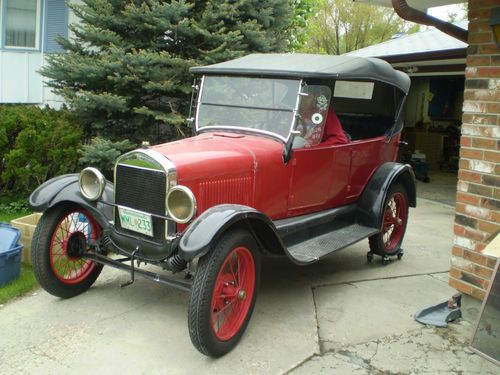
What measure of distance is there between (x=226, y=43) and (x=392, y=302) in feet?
13.9

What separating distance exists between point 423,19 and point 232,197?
7.27ft

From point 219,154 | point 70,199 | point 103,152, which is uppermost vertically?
point 219,154

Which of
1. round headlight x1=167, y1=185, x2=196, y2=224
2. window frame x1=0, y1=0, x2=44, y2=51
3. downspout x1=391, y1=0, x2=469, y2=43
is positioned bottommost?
round headlight x1=167, y1=185, x2=196, y2=224

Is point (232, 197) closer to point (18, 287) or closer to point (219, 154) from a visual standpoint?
point (219, 154)

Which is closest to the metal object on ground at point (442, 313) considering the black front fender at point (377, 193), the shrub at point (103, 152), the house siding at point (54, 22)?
the black front fender at point (377, 193)

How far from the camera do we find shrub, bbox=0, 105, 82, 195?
20.9 feet

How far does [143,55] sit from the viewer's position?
6.54 meters

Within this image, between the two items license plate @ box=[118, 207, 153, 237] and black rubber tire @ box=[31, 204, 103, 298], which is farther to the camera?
black rubber tire @ box=[31, 204, 103, 298]

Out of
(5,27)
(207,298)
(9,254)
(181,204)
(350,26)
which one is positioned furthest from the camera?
(350,26)

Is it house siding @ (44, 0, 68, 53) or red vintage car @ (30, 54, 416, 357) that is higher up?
house siding @ (44, 0, 68, 53)

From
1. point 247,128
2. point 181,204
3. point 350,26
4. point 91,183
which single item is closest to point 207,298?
point 181,204

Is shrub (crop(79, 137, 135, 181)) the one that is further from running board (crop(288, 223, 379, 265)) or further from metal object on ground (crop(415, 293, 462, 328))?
metal object on ground (crop(415, 293, 462, 328))

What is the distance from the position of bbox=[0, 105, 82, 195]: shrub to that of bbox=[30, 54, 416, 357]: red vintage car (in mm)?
2443

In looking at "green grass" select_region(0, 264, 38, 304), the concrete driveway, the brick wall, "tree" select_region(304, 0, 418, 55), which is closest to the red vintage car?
the concrete driveway
